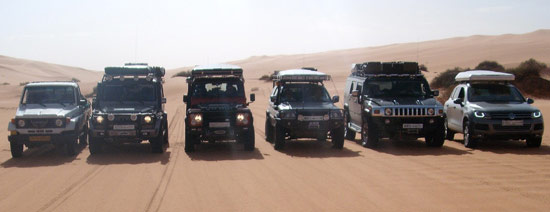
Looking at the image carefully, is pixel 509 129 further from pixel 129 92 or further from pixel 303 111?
pixel 129 92

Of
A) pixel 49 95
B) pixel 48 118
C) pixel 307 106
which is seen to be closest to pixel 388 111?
pixel 307 106

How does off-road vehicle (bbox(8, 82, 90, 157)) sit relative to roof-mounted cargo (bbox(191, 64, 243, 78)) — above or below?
below

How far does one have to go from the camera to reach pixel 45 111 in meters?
14.6

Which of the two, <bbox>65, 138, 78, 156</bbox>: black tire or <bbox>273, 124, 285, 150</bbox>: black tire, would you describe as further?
<bbox>273, 124, 285, 150</bbox>: black tire

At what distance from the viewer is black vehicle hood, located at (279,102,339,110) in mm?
15109

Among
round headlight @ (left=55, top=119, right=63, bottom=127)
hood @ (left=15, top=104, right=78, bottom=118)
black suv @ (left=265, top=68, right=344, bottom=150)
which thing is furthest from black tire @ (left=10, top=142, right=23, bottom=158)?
black suv @ (left=265, top=68, right=344, bottom=150)

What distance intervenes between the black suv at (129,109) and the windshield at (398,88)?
6.02 meters

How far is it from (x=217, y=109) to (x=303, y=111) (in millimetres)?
2267

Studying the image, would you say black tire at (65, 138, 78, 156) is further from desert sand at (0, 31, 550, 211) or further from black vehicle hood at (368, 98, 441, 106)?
black vehicle hood at (368, 98, 441, 106)

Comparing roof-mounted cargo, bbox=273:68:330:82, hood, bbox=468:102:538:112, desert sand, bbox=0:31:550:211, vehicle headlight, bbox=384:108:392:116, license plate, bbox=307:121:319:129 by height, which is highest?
roof-mounted cargo, bbox=273:68:330:82

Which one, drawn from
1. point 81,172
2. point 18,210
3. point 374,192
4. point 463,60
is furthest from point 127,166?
point 463,60

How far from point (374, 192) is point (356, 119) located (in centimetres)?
811

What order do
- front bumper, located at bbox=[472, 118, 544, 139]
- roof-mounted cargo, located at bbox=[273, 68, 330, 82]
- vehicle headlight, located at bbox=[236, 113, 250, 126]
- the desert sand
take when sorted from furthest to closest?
roof-mounted cargo, located at bbox=[273, 68, 330, 82] → vehicle headlight, located at bbox=[236, 113, 250, 126] → front bumper, located at bbox=[472, 118, 544, 139] → the desert sand

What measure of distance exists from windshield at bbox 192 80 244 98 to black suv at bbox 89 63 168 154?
105cm
